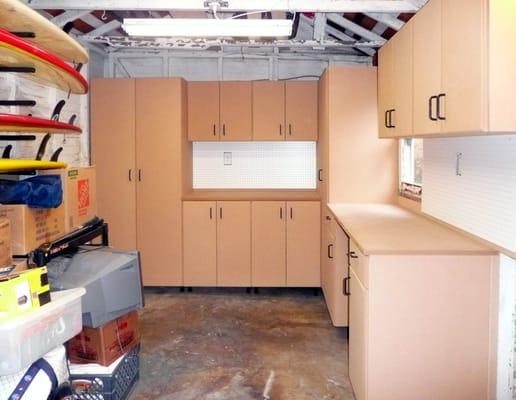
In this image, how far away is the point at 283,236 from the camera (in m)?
4.87

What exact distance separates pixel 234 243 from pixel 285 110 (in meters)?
1.38

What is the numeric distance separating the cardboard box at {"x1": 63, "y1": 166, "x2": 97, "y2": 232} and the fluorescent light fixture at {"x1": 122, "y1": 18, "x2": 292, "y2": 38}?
39.7 inches

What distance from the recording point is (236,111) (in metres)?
5.01

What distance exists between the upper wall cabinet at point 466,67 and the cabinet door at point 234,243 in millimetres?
2399

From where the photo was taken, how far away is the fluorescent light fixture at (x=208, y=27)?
332 cm

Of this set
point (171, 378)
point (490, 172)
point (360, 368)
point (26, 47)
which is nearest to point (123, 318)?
point (171, 378)

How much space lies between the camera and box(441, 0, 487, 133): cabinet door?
6.50 feet

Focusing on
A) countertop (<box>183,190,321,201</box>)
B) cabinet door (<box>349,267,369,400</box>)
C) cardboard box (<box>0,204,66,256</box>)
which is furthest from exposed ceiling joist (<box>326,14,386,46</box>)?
cardboard box (<box>0,204,66,256</box>)

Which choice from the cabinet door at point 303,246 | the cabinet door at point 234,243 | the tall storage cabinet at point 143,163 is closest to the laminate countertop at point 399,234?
the cabinet door at point 303,246

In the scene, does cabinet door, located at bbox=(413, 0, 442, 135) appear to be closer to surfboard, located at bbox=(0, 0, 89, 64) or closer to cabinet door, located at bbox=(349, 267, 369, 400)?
cabinet door, located at bbox=(349, 267, 369, 400)

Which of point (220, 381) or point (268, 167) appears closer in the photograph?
point (220, 381)

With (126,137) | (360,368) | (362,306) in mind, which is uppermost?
(126,137)

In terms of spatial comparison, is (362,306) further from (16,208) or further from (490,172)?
(16,208)

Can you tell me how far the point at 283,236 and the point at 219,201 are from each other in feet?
2.27
